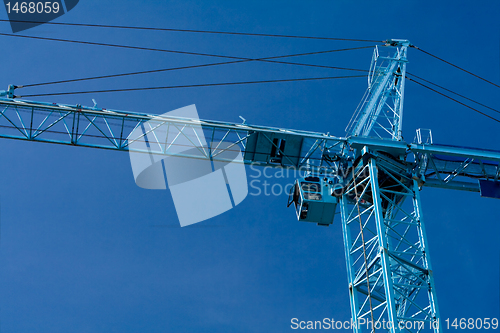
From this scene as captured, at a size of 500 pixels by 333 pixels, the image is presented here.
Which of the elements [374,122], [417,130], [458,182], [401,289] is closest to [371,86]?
[374,122]

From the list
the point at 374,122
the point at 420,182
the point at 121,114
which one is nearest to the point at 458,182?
the point at 420,182

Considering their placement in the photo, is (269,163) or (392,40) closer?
(269,163)

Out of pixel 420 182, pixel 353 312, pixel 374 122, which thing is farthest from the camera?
pixel 374 122

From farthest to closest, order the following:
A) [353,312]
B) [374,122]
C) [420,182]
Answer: [374,122] < [420,182] < [353,312]

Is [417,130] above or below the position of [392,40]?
below

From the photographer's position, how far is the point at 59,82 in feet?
109

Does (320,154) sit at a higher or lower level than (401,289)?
higher

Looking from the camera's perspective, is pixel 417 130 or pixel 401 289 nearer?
pixel 401 289

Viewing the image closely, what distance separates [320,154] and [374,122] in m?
3.63

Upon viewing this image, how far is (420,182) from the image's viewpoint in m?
29.4

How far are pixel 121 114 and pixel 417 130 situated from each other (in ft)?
46.2

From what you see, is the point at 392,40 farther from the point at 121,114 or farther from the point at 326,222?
the point at 121,114

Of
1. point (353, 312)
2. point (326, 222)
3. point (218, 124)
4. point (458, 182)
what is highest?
point (218, 124)

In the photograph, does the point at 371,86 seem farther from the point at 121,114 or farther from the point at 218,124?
the point at 121,114
